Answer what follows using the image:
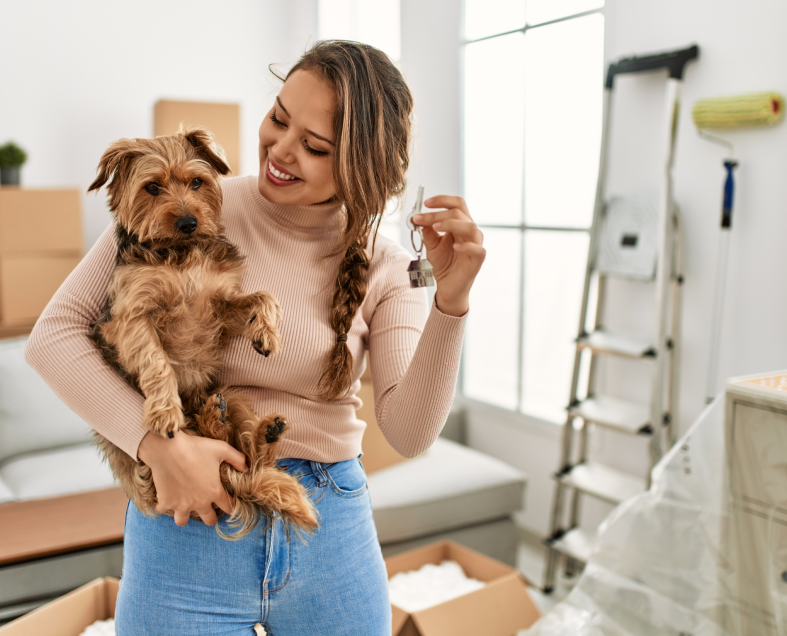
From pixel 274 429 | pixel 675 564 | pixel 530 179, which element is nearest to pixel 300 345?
pixel 274 429

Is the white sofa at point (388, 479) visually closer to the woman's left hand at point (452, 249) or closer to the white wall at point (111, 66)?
the woman's left hand at point (452, 249)

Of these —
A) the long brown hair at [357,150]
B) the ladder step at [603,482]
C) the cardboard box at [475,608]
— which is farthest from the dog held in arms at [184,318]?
the ladder step at [603,482]

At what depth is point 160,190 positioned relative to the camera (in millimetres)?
1186

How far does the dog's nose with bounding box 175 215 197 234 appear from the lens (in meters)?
1.17

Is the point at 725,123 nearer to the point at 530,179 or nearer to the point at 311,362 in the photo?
the point at 530,179

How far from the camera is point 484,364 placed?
3695 mm

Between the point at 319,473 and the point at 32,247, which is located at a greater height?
the point at 32,247

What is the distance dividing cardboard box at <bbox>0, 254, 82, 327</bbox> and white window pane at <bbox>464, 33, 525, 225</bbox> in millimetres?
2255

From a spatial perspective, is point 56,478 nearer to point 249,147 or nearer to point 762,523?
point 762,523

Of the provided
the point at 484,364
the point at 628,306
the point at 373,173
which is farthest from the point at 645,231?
the point at 373,173

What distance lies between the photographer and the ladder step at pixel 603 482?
8.32 feet

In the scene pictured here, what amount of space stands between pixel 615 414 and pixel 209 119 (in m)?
3.02

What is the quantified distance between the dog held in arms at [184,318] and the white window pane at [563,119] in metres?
2.11

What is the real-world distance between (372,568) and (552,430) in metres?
2.19
